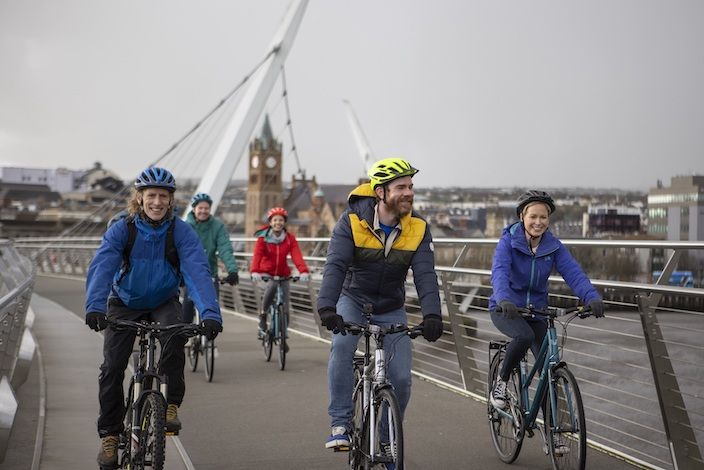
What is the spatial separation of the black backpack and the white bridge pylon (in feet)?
108

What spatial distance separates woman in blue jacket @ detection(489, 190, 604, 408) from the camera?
5.30m

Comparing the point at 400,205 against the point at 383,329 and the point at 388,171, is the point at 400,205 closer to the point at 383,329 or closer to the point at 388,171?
the point at 388,171

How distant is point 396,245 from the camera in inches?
184

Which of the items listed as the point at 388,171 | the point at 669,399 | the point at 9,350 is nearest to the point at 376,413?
the point at 388,171

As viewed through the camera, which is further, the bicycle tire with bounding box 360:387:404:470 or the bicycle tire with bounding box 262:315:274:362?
the bicycle tire with bounding box 262:315:274:362

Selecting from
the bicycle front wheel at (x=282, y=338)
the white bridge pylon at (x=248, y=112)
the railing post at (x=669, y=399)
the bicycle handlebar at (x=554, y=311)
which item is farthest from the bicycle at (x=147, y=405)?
the white bridge pylon at (x=248, y=112)

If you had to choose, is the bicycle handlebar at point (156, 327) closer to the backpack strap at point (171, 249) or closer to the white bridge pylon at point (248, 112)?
the backpack strap at point (171, 249)

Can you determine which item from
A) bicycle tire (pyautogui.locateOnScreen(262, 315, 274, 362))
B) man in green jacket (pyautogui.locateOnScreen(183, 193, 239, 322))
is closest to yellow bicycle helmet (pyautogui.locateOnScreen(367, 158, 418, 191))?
man in green jacket (pyautogui.locateOnScreen(183, 193, 239, 322))

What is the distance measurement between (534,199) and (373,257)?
3.61 ft

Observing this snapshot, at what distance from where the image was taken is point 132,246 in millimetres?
4727

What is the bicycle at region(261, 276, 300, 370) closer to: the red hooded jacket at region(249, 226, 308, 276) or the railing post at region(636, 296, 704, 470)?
the red hooded jacket at region(249, 226, 308, 276)

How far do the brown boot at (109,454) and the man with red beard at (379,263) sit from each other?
3.22 ft

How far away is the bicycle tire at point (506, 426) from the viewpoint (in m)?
5.46

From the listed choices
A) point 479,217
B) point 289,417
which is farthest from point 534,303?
point 479,217
